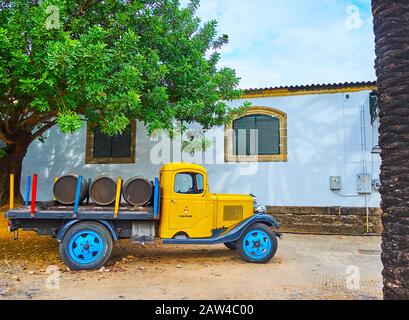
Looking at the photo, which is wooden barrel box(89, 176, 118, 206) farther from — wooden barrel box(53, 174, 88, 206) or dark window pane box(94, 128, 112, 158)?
dark window pane box(94, 128, 112, 158)

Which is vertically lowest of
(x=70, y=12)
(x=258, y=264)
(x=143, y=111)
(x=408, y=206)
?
(x=258, y=264)

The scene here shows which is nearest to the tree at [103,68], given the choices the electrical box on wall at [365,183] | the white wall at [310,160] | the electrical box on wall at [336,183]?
the white wall at [310,160]

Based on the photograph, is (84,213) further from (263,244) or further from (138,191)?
(263,244)

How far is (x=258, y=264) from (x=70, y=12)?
23.4 feet

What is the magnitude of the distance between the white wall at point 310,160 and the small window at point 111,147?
54 cm

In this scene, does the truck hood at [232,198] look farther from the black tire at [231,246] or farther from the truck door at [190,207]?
the black tire at [231,246]

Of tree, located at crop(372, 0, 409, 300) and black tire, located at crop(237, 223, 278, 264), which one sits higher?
tree, located at crop(372, 0, 409, 300)

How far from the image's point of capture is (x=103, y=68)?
644 cm

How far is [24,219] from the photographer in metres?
6.90

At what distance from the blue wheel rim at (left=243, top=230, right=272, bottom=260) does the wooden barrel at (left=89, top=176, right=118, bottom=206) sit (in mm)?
2900

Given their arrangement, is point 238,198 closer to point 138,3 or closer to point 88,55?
point 88,55

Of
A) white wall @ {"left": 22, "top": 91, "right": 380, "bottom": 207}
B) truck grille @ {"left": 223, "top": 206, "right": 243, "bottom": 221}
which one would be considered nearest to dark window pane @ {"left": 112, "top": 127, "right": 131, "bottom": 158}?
white wall @ {"left": 22, "top": 91, "right": 380, "bottom": 207}

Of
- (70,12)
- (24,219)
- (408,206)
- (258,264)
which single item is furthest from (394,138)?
(70,12)

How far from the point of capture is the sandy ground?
5.32 m
